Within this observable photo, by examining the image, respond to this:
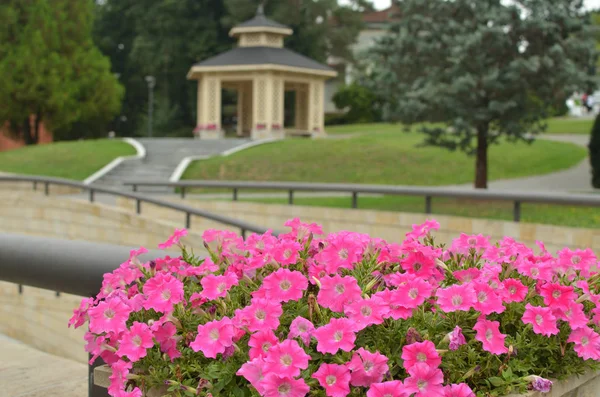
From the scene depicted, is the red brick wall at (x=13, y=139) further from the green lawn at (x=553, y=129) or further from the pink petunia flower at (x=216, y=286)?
the pink petunia flower at (x=216, y=286)

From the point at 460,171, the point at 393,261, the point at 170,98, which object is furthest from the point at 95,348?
the point at 170,98

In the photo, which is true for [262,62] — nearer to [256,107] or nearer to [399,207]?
[256,107]

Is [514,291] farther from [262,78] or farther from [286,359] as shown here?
[262,78]

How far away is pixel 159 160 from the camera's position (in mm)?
28656

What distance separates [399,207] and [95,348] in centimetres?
1313

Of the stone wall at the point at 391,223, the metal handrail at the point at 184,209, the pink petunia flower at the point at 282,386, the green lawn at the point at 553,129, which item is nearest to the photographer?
the pink petunia flower at the point at 282,386

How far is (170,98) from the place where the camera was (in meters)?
52.2

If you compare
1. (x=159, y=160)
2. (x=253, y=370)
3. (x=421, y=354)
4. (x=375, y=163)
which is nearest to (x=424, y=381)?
(x=421, y=354)

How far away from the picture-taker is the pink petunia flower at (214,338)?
196cm

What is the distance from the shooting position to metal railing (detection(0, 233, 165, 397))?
2.71 m

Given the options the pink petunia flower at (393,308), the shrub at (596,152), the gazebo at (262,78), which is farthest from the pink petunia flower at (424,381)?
the gazebo at (262,78)

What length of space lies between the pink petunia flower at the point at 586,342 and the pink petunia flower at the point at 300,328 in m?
0.78

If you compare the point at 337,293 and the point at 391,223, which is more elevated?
the point at 337,293

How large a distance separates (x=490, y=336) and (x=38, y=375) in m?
2.39
